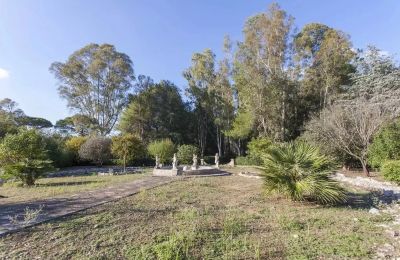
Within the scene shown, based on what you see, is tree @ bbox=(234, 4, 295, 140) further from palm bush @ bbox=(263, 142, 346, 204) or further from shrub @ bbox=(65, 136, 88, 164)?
palm bush @ bbox=(263, 142, 346, 204)

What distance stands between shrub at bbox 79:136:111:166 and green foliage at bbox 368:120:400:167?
18.1 m

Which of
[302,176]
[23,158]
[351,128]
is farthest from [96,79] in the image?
[302,176]

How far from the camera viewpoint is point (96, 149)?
23.8m

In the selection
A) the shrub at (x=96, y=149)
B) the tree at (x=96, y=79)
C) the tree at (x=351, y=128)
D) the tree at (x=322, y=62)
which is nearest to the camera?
the tree at (x=351, y=128)

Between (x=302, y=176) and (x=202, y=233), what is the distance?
340 centimetres

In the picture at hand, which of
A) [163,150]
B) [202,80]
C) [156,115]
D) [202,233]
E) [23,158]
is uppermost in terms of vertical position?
[202,80]

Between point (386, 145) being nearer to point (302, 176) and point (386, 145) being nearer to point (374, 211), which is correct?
point (374, 211)

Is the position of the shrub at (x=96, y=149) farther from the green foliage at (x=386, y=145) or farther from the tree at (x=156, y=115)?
the green foliage at (x=386, y=145)

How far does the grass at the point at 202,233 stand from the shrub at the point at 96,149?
58.7ft

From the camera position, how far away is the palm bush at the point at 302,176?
6.98 metres

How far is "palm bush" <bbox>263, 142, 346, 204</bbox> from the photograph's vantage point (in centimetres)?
698

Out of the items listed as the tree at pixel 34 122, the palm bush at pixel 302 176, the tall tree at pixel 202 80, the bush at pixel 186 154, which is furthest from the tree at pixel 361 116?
the tree at pixel 34 122

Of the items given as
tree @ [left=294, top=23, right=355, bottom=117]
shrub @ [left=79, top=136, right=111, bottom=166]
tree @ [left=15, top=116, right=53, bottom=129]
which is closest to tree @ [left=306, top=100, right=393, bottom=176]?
tree @ [left=294, top=23, right=355, bottom=117]

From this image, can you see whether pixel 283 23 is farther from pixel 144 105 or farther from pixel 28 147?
pixel 28 147
